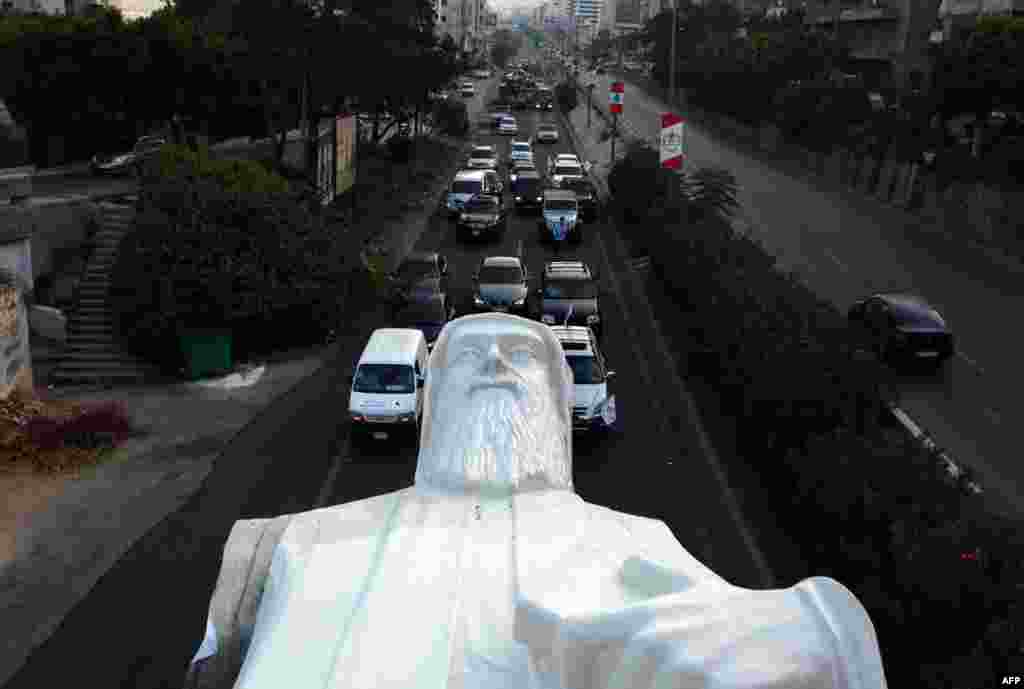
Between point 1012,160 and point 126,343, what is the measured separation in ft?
101

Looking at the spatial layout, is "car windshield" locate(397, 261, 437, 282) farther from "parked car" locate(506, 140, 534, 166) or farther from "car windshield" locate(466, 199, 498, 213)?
"parked car" locate(506, 140, 534, 166)

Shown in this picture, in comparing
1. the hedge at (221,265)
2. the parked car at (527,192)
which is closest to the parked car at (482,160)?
the parked car at (527,192)

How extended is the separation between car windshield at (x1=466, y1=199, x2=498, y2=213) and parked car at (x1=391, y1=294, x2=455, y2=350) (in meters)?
12.8

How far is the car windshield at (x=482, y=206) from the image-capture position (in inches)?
1372

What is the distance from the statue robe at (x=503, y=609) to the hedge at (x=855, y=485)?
157 inches

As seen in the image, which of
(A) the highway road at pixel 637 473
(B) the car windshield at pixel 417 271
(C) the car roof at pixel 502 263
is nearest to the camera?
(A) the highway road at pixel 637 473

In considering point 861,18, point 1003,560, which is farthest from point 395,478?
point 861,18

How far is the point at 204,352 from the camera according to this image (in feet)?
67.2

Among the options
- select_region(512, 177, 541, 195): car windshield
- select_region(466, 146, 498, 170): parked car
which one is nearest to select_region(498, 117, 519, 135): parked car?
select_region(466, 146, 498, 170): parked car

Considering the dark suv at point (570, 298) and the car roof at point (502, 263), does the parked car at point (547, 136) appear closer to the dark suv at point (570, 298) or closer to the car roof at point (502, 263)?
the car roof at point (502, 263)

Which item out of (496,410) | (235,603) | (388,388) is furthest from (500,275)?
(235,603)

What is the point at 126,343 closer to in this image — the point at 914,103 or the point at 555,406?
the point at 555,406

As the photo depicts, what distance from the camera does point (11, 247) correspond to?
64.4 ft

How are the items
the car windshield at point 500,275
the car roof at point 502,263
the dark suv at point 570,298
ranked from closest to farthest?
the dark suv at point 570,298 < the car windshield at point 500,275 < the car roof at point 502,263
